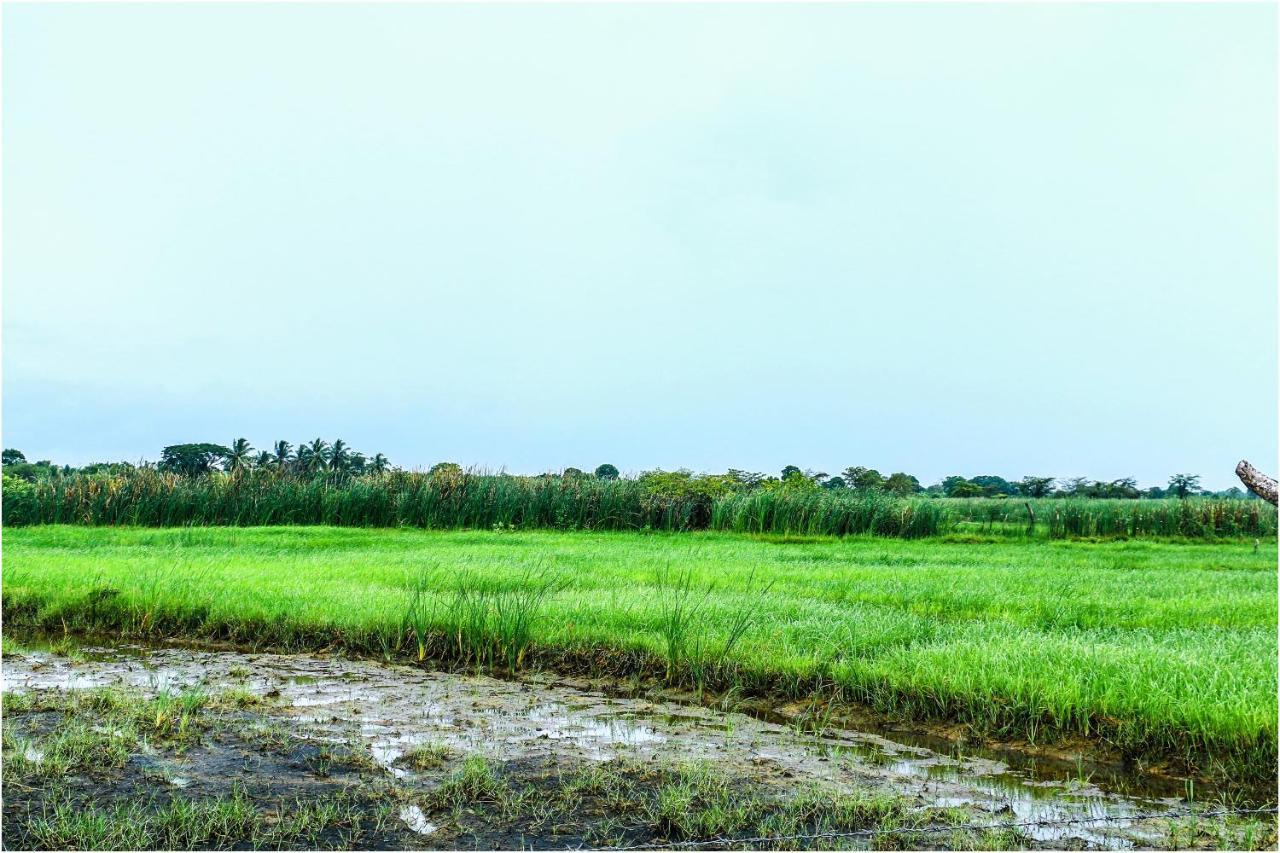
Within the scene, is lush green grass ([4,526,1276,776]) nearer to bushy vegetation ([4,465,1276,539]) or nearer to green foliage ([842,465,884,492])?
bushy vegetation ([4,465,1276,539])

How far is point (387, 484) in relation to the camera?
24531 mm

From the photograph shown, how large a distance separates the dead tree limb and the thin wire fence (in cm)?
165

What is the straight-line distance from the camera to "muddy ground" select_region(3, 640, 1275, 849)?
3.88 m

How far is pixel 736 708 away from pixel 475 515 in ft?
58.5

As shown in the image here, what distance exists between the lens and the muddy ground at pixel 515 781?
3.88m

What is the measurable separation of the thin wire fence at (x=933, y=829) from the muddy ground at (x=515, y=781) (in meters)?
0.01

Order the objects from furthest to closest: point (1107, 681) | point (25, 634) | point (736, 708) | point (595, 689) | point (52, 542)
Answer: point (52, 542) → point (25, 634) → point (595, 689) → point (736, 708) → point (1107, 681)

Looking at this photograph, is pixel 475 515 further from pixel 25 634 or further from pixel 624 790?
pixel 624 790

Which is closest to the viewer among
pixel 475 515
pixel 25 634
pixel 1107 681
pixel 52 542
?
pixel 1107 681

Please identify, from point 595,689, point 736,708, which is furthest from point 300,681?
point 736,708

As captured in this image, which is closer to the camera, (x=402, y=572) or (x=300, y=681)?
(x=300, y=681)

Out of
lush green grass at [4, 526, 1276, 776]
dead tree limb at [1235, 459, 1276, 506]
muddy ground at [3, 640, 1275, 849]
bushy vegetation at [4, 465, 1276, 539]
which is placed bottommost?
muddy ground at [3, 640, 1275, 849]

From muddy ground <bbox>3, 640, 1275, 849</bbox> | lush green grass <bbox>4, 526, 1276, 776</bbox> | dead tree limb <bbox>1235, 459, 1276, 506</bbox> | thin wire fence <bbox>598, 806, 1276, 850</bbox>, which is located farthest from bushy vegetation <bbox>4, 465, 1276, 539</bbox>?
dead tree limb <bbox>1235, 459, 1276, 506</bbox>

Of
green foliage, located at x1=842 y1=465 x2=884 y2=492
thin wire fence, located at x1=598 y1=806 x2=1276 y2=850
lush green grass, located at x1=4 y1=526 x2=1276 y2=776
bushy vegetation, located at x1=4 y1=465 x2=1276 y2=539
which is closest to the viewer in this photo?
thin wire fence, located at x1=598 y1=806 x2=1276 y2=850
